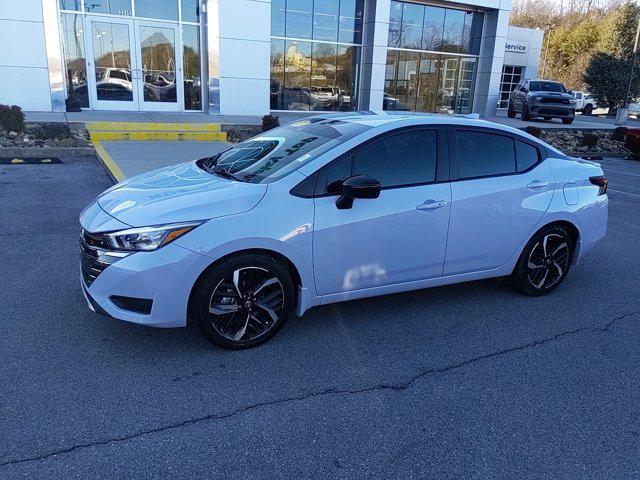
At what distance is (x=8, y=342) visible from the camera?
12.0ft

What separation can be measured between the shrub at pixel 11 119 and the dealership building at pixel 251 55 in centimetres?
373

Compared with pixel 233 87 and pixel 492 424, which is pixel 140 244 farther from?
pixel 233 87

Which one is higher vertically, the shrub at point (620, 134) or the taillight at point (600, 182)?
the taillight at point (600, 182)

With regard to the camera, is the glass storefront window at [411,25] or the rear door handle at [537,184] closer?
the rear door handle at [537,184]

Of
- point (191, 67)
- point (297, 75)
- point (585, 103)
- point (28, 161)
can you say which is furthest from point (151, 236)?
point (585, 103)

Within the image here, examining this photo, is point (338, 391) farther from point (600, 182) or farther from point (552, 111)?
point (552, 111)

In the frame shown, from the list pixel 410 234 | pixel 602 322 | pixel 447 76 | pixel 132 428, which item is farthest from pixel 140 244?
pixel 447 76

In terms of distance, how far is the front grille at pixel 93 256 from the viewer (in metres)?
3.40

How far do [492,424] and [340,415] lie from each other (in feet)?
2.89

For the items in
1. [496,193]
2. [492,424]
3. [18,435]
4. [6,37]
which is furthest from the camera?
[6,37]

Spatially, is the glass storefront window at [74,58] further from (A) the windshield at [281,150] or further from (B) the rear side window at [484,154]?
(B) the rear side window at [484,154]

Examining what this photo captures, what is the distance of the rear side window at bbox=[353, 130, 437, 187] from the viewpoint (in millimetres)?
3969

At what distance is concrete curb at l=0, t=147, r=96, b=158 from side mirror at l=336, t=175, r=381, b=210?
9521 millimetres

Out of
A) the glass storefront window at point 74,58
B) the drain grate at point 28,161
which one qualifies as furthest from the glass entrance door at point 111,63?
the drain grate at point 28,161
